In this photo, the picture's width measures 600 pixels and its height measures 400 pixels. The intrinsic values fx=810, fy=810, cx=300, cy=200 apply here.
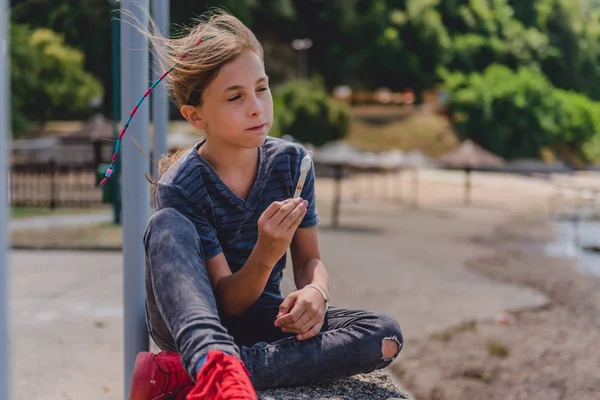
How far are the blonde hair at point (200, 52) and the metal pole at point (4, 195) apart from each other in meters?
0.69

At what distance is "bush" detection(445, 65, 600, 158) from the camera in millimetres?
40219

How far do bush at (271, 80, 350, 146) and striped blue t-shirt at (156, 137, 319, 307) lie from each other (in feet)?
90.3

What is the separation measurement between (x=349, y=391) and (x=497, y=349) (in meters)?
3.46

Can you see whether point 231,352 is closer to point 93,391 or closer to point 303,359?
point 303,359

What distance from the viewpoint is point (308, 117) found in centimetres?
3039

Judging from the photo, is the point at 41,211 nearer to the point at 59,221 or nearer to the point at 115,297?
the point at 59,221

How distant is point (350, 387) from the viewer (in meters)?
2.34

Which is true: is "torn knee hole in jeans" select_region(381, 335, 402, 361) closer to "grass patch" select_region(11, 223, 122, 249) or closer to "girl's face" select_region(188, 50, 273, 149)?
"girl's face" select_region(188, 50, 273, 149)

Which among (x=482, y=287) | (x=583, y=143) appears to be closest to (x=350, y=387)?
(x=482, y=287)

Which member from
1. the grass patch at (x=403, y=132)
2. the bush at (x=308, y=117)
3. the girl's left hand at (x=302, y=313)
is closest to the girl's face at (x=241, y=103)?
the girl's left hand at (x=302, y=313)

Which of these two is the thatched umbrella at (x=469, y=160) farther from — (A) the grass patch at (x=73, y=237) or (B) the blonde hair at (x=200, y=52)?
(B) the blonde hair at (x=200, y=52)

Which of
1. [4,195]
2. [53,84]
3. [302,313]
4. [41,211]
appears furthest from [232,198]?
[53,84]

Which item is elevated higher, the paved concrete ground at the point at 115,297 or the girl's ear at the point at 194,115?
the girl's ear at the point at 194,115

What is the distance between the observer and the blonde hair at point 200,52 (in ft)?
7.39
